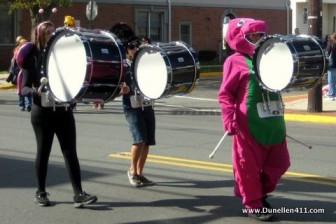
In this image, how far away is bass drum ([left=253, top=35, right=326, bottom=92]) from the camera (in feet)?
21.0

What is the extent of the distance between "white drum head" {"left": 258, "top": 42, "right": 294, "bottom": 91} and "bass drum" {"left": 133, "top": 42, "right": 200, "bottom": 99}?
850mm

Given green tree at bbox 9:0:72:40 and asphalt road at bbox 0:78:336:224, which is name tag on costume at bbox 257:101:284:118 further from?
green tree at bbox 9:0:72:40

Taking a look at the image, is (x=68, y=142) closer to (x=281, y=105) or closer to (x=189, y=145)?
(x=281, y=105)

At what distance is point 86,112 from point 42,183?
1041 cm

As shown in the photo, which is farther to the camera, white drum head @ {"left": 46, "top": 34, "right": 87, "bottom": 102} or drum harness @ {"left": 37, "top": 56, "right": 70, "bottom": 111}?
drum harness @ {"left": 37, "top": 56, "right": 70, "bottom": 111}

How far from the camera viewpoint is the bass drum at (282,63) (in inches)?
252

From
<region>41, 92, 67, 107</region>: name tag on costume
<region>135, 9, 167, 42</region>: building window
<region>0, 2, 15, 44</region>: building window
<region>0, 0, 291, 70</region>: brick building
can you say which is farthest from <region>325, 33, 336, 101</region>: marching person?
<region>135, 9, 167, 42</region>: building window

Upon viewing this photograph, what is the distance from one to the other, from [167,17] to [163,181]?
30.0 metres

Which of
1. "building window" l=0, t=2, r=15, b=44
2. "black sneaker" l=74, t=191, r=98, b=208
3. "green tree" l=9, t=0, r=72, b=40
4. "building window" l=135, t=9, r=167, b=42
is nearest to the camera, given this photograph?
"black sneaker" l=74, t=191, r=98, b=208

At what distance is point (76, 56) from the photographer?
6.51m

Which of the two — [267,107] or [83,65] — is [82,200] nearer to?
[83,65]

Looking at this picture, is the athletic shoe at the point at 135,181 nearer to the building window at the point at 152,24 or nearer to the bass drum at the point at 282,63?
the bass drum at the point at 282,63

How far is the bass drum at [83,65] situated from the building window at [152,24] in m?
30.8

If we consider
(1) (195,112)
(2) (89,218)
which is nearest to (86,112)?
(1) (195,112)
